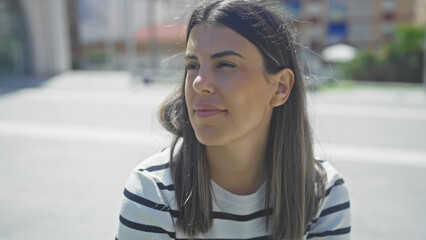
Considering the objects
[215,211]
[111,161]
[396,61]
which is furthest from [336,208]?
[396,61]

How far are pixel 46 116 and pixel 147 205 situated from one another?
7963 millimetres

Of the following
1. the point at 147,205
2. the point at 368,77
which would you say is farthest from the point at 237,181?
the point at 368,77

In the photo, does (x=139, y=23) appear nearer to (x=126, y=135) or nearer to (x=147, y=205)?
(x=126, y=135)

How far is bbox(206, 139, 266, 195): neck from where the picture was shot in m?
1.50

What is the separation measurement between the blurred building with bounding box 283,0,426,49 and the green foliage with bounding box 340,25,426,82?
24.4m

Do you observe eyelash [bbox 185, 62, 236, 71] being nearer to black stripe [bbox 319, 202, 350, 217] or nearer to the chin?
the chin

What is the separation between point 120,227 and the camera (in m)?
1.34

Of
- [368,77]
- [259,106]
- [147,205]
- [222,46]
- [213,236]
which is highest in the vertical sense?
[222,46]

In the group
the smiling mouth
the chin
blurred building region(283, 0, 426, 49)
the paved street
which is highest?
blurred building region(283, 0, 426, 49)

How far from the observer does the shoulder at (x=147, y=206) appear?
1324 millimetres

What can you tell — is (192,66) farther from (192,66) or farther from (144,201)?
(144,201)

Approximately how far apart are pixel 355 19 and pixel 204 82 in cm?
5055

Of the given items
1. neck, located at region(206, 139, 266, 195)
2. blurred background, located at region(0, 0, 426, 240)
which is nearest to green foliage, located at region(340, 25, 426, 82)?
blurred background, located at region(0, 0, 426, 240)

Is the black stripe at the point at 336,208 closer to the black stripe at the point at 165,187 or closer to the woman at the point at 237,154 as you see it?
the woman at the point at 237,154
